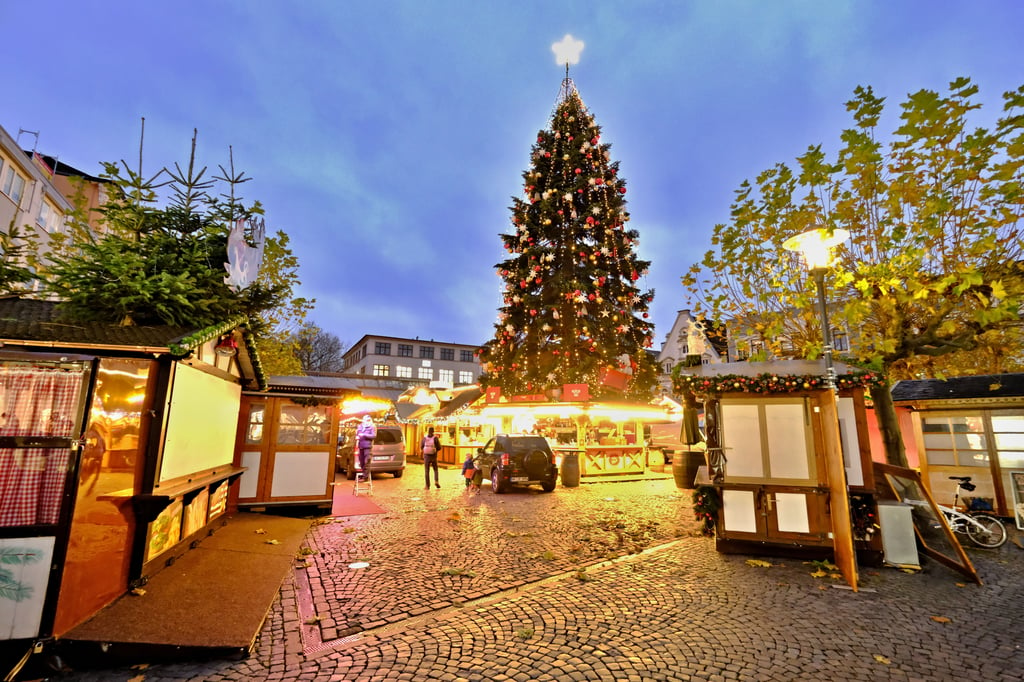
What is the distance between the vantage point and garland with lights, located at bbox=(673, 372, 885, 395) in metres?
7.20

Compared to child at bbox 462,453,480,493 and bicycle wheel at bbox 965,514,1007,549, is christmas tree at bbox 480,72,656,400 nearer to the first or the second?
child at bbox 462,453,480,493

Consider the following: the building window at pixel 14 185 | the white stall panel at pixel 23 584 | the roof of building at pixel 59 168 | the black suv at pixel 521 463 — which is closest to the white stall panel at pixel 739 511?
the black suv at pixel 521 463

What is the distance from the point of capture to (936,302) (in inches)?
342

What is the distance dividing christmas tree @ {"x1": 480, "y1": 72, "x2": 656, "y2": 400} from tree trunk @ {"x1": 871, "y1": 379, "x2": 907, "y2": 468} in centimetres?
1057

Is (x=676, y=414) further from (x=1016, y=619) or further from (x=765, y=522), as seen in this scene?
(x=1016, y=619)

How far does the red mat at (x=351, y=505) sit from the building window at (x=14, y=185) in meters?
19.7

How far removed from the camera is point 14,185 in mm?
19672

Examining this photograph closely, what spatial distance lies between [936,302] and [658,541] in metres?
6.98

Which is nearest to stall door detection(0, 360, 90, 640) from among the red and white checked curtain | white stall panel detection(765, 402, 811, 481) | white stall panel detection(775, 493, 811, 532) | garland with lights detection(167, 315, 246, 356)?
the red and white checked curtain

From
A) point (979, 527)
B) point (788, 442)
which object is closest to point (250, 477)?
point (788, 442)

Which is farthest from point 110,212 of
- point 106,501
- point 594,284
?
point 594,284

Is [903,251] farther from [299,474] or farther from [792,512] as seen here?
[299,474]

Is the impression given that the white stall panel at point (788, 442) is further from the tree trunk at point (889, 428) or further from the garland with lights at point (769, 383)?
the tree trunk at point (889, 428)

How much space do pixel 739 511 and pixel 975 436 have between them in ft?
24.4
